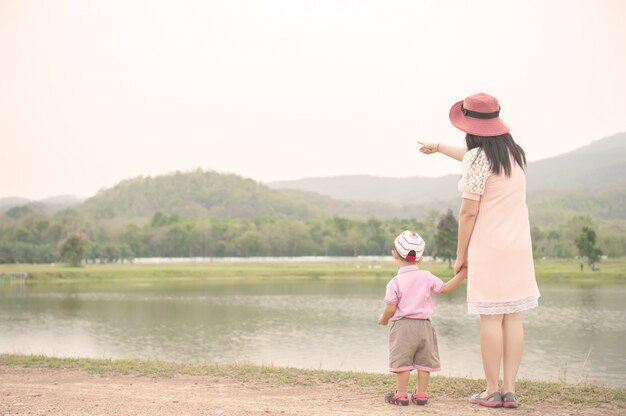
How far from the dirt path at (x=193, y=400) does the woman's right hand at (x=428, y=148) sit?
257cm

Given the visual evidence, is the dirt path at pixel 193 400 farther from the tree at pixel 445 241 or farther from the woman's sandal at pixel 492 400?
the tree at pixel 445 241

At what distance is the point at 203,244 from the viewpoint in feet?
438

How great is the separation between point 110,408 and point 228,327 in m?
20.1

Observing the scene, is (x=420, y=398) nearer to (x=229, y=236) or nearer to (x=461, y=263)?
(x=461, y=263)

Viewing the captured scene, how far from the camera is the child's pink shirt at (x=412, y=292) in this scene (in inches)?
254

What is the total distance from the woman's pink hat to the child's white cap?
1147 mm

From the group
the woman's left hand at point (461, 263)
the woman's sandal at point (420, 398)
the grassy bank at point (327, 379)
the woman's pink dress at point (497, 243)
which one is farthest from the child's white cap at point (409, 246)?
the grassy bank at point (327, 379)

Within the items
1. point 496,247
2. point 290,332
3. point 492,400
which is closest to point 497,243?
point 496,247

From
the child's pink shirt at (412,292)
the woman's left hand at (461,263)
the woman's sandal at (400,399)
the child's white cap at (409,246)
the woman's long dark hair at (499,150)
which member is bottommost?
the woman's sandal at (400,399)

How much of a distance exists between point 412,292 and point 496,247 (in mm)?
929

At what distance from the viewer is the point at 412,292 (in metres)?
6.50

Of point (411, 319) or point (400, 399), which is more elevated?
point (411, 319)

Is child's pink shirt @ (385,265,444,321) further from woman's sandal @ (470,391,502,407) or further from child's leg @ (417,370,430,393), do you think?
woman's sandal @ (470,391,502,407)

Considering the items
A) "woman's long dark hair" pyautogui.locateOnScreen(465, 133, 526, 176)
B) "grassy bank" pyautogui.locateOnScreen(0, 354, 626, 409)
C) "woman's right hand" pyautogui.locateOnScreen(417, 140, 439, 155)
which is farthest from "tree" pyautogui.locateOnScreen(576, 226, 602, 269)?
"woman's long dark hair" pyautogui.locateOnScreen(465, 133, 526, 176)
